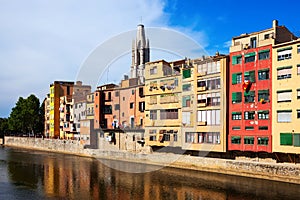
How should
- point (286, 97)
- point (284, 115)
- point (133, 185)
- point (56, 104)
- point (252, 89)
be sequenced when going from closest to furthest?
point (133, 185) → point (286, 97) → point (284, 115) → point (252, 89) → point (56, 104)

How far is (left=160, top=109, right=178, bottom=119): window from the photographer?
1900 inches

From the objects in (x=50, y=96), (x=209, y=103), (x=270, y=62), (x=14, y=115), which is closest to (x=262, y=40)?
(x=270, y=62)

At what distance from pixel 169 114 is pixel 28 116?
2585 inches

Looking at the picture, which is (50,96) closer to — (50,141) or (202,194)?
(50,141)

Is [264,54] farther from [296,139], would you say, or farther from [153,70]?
[153,70]

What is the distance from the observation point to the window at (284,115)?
3659 centimetres

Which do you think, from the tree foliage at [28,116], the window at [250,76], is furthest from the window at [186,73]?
the tree foliage at [28,116]

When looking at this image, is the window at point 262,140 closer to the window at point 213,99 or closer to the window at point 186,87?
the window at point 213,99

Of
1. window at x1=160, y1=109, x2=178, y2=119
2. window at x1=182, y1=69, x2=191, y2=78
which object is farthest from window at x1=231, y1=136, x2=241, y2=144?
window at x1=182, y1=69, x2=191, y2=78

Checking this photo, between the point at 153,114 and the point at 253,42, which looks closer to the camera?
the point at 253,42

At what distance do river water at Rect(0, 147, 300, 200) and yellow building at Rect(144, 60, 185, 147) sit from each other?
18.4 ft

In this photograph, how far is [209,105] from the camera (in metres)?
43.5

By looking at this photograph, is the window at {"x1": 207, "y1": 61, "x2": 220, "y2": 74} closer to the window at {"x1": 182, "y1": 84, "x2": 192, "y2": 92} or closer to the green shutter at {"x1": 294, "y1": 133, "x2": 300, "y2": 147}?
the window at {"x1": 182, "y1": 84, "x2": 192, "y2": 92}

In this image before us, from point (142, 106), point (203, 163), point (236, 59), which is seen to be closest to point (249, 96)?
point (236, 59)
